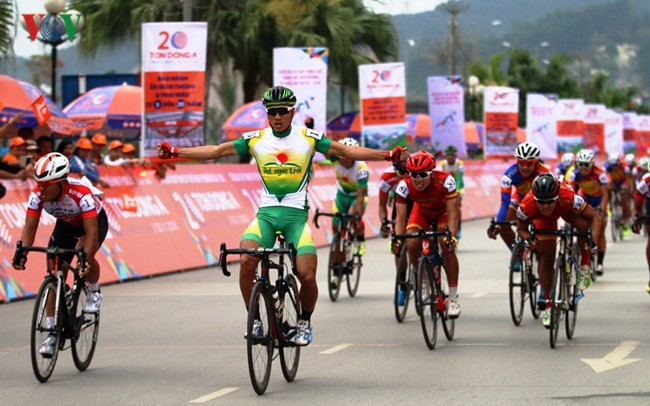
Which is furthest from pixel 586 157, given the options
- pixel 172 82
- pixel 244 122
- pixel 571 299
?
pixel 244 122

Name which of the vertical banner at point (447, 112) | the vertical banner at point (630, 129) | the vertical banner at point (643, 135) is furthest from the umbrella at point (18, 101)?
the vertical banner at point (643, 135)

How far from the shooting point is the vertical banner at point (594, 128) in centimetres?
5547

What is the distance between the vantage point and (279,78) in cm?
2505

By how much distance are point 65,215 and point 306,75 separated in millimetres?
14918

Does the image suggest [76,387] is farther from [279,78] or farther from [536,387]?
[279,78]

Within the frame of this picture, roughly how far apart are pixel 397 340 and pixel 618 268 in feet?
31.0

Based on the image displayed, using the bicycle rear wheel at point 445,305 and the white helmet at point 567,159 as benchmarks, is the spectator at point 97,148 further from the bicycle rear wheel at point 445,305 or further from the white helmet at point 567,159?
the bicycle rear wheel at point 445,305

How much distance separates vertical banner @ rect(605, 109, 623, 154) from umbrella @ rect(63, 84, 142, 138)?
1418 inches

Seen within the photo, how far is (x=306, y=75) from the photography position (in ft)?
82.2

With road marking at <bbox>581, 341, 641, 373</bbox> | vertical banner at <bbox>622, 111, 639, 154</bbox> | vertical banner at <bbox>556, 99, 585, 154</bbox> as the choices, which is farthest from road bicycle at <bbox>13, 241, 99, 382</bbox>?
vertical banner at <bbox>622, 111, 639, 154</bbox>

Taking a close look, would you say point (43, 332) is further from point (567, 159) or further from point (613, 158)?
point (613, 158)

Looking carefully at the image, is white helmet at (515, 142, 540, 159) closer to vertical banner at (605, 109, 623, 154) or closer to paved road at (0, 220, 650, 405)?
paved road at (0, 220, 650, 405)

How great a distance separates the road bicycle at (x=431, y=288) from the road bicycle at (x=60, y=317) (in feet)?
9.60

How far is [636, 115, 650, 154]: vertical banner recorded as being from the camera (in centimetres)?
7588
